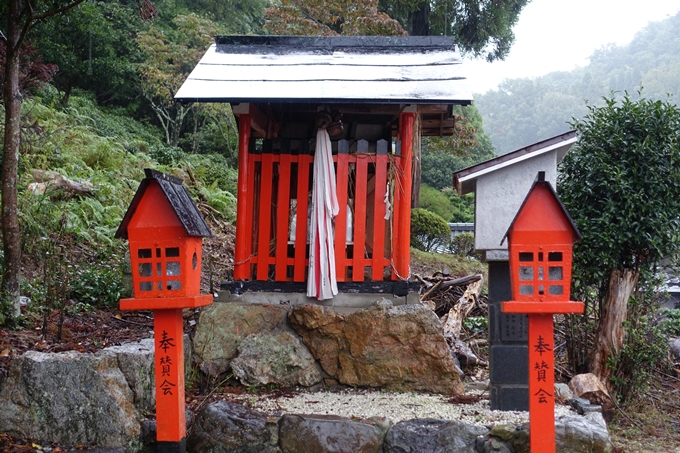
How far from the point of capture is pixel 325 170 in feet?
22.1

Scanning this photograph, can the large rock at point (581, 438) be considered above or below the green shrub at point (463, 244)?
below

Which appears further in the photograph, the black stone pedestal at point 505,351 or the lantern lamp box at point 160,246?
the black stone pedestal at point 505,351

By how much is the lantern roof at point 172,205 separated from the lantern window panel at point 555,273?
8.87 ft

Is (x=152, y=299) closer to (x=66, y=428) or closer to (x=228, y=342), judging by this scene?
(x=66, y=428)

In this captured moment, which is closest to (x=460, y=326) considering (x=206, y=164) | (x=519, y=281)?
(x=519, y=281)

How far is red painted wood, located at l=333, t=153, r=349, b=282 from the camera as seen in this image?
6.80 metres

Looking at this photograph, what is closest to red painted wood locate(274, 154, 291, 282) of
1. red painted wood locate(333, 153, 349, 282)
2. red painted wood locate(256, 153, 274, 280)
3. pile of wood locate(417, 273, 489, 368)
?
red painted wood locate(256, 153, 274, 280)

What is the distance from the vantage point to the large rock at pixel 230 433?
509 cm

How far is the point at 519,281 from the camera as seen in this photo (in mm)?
4246

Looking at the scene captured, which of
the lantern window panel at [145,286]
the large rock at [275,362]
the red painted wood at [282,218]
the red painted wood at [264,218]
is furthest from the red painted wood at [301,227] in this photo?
the lantern window panel at [145,286]

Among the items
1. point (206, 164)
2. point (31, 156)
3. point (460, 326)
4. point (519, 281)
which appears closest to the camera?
point (519, 281)

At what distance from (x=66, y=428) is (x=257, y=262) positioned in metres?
2.79

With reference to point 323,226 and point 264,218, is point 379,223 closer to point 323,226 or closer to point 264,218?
point 323,226

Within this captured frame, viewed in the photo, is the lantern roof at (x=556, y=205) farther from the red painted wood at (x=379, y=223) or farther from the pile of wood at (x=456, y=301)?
the pile of wood at (x=456, y=301)
